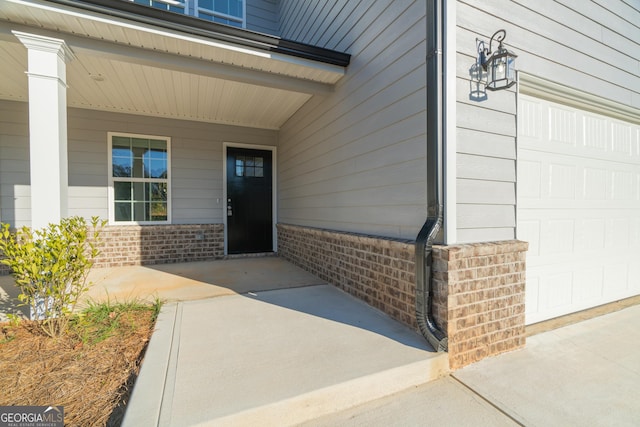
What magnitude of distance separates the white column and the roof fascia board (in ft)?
0.51

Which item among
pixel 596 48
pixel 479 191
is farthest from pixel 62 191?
pixel 596 48

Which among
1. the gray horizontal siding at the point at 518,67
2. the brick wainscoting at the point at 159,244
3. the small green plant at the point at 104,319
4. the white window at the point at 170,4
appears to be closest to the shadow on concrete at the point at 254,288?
the brick wainscoting at the point at 159,244

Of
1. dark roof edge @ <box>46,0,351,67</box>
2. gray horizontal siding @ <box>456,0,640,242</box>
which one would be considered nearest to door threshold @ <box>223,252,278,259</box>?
dark roof edge @ <box>46,0,351,67</box>

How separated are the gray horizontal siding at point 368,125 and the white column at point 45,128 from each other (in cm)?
271

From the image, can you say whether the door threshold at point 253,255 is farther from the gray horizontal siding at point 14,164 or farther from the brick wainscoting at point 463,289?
the brick wainscoting at point 463,289

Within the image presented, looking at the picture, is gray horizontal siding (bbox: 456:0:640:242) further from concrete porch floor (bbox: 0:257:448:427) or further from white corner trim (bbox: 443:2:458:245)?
concrete porch floor (bbox: 0:257:448:427)

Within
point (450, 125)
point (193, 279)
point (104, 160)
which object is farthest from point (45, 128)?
point (450, 125)

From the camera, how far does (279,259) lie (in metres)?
5.35

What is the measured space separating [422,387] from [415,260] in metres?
0.83

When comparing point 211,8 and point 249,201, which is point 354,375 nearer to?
point 249,201

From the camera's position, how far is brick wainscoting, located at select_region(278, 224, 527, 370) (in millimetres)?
2020

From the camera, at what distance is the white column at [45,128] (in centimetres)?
241

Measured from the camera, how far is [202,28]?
2729 mm

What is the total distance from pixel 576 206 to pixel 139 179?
6181 mm
